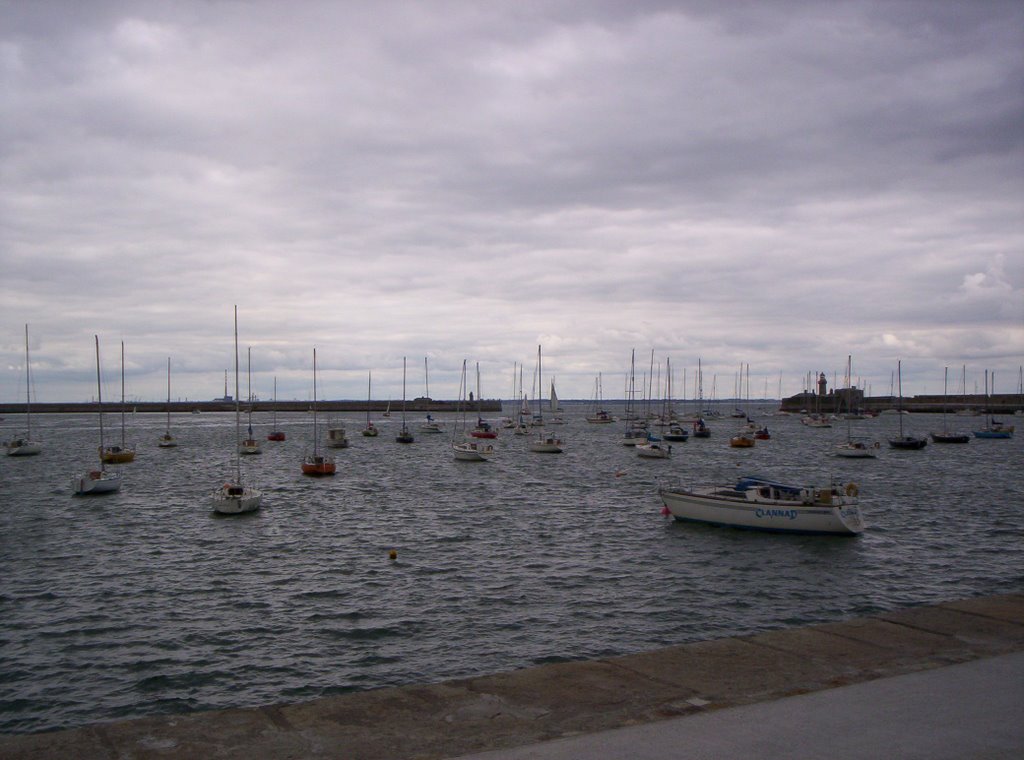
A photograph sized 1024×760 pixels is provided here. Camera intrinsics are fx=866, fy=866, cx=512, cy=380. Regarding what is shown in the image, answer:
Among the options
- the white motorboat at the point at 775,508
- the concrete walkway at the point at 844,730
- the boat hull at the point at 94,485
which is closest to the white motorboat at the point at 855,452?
the white motorboat at the point at 775,508

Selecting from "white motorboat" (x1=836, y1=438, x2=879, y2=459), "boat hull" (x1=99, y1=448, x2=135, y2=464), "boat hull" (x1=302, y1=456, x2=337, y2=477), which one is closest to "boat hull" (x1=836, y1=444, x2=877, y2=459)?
"white motorboat" (x1=836, y1=438, x2=879, y2=459)

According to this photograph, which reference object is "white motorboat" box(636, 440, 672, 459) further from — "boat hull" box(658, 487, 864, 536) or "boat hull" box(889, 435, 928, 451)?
"boat hull" box(658, 487, 864, 536)

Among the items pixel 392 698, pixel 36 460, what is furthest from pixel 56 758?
pixel 36 460

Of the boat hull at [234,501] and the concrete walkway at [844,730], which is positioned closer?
the concrete walkway at [844,730]

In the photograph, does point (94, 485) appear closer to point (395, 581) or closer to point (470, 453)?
point (395, 581)

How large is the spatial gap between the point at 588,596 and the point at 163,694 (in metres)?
12.0

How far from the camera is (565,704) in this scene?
9.80 meters

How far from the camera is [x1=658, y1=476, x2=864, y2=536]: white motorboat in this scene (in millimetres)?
35531

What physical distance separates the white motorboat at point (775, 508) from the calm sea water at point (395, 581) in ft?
2.28

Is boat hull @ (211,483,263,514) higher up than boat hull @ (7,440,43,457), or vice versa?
boat hull @ (211,483,263,514)

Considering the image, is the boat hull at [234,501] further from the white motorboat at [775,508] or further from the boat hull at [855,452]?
the boat hull at [855,452]

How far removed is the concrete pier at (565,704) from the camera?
8.70 metres

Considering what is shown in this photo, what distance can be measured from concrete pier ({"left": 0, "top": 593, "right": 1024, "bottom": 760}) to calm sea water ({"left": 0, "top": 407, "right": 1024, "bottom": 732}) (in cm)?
721

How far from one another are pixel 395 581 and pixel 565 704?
18.6m
